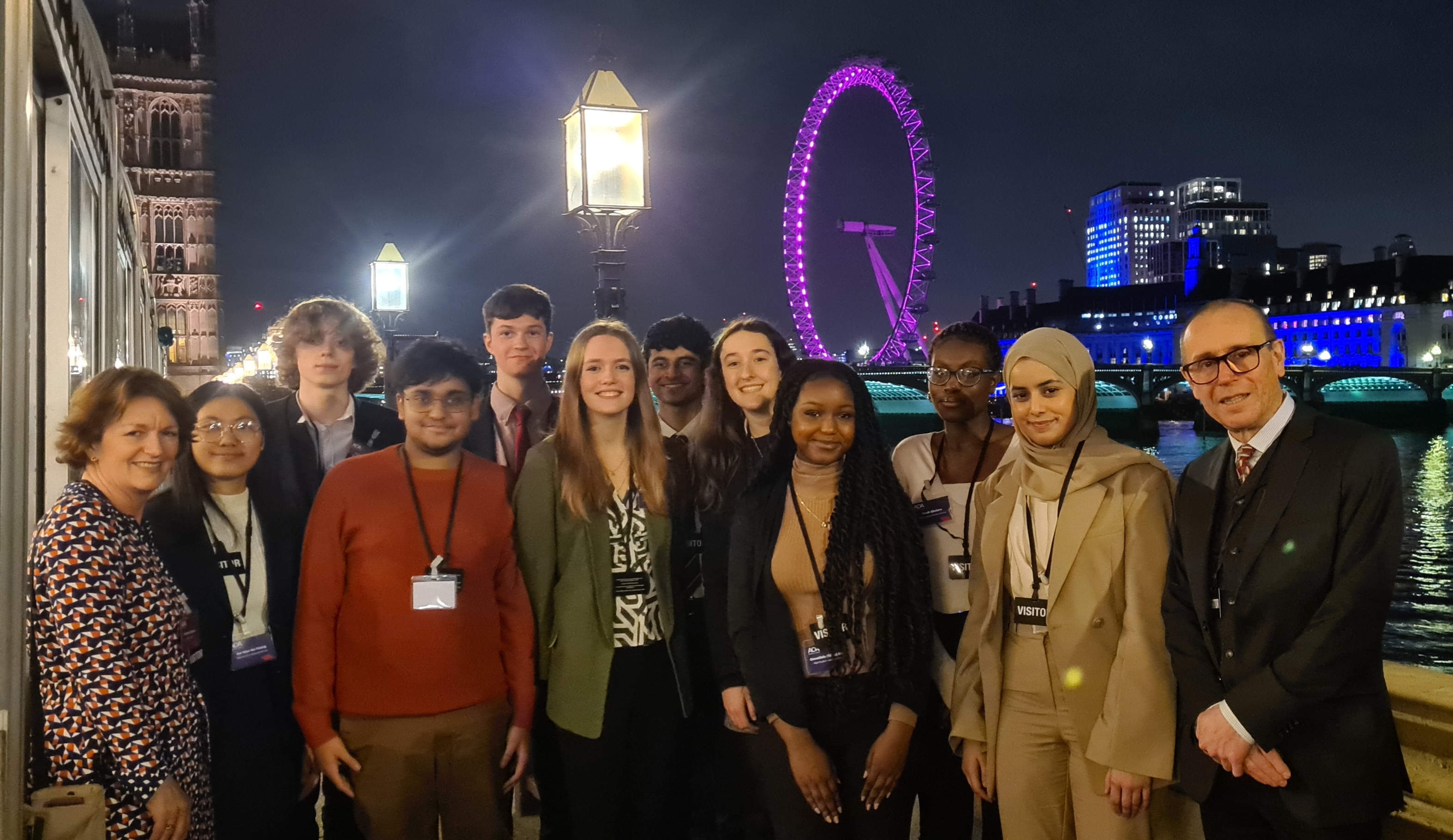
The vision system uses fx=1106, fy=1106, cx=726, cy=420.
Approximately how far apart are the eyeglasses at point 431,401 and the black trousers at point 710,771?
2.89ft

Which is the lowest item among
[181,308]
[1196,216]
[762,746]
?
[762,746]

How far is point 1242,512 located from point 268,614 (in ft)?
8.06

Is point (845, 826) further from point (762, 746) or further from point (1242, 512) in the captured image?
point (1242, 512)

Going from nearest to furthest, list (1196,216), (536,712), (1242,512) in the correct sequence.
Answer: (1242,512) → (536,712) → (1196,216)

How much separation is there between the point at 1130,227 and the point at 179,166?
134 m

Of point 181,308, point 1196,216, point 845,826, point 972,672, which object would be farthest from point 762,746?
point 1196,216

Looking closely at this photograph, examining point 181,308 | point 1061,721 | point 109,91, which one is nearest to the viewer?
point 1061,721

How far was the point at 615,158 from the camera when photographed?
5.39 m

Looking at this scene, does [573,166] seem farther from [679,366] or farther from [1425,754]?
[1425,754]

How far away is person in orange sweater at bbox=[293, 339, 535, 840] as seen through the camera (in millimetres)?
2793

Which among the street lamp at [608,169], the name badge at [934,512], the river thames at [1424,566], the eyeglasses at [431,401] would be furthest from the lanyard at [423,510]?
the street lamp at [608,169]

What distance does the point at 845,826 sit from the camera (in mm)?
2770

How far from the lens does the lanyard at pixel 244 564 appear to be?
9.60 ft

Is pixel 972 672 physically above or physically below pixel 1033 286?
below
